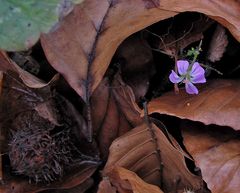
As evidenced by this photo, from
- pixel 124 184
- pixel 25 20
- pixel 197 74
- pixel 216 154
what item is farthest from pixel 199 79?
pixel 25 20

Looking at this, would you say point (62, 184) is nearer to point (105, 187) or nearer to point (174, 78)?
point (105, 187)

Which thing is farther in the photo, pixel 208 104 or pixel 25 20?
pixel 208 104

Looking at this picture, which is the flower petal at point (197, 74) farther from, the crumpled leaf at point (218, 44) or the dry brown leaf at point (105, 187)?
the dry brown leaf at point (105, 187)

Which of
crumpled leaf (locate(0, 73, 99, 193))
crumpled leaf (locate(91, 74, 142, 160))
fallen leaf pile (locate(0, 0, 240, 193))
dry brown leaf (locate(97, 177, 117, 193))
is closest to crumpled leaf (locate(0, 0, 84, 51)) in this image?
fallen leaf pile (locate(0, 0, 240, 193))

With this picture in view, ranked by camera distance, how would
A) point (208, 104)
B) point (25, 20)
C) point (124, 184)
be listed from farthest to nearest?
point (124, 184), point (208, 104), point (25, 20)

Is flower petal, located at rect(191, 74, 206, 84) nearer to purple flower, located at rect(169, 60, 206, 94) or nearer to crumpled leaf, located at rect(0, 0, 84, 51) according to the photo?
purple flower, located at rect(169, 60, 206, 94)

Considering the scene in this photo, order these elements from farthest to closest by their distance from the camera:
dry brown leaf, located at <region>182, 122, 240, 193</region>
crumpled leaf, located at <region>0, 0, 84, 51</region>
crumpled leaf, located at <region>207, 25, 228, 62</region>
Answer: crumpled leaf, located at <region>207, 25, 228, 62</region>
dry brown leaf, located at <region>182, 122, 240, 193</region>
crumpled leaf, located at <region>0, 0, 84, 51</region>

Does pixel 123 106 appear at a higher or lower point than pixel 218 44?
lower

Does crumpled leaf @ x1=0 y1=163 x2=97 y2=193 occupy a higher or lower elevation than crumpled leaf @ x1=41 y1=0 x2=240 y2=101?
lower
